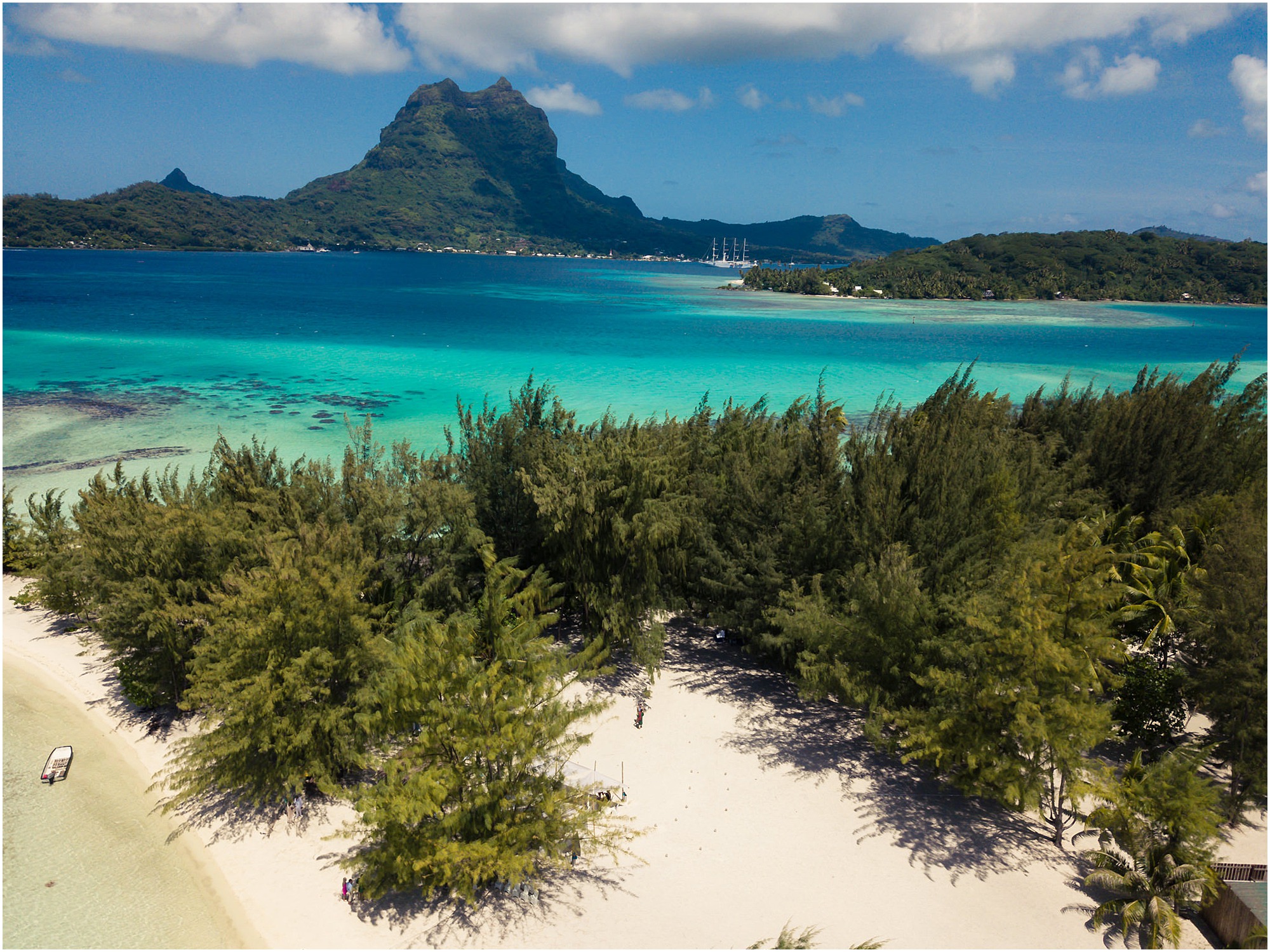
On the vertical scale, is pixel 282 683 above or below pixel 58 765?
above

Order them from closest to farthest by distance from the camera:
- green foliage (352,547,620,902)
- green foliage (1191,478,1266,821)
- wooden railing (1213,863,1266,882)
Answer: green foliage (352,547,620,902) < wooden railing (1213,863,1266,882) < green foliage (1191,478,1266,821)

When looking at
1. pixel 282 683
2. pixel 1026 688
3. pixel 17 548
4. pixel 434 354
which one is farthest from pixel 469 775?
Result: pixel 434 354

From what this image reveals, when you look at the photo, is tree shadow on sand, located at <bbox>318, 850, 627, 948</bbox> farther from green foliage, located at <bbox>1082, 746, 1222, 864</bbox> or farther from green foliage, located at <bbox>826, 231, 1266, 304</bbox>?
green foliage, located at <bbox>826, 231, 1266, 304</bbox>

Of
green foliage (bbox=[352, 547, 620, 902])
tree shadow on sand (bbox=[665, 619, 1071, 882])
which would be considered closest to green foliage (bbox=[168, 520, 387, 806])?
green foliage (bbox=[352, 547, 620, 902])

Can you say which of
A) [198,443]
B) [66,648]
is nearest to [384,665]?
[66,648]

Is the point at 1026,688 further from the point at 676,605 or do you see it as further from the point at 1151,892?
the point at 676,605

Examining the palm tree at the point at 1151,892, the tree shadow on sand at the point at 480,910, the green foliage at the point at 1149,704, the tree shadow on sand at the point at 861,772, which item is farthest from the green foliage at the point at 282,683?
the green foliage at the point at 1149,704
